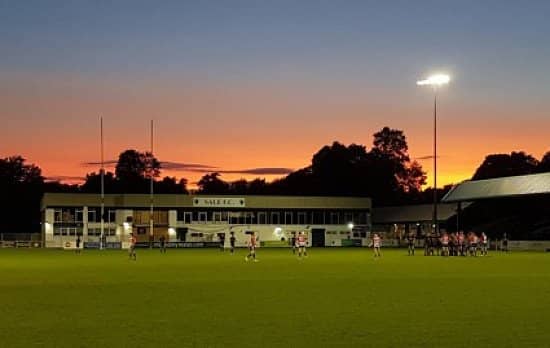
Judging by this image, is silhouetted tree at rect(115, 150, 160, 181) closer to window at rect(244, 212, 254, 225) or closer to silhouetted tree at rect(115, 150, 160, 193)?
silhouetted tree at rect(115, 150, 160, 193)

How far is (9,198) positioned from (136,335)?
5464 inches

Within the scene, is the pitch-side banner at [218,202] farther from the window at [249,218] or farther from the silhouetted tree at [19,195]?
the silhouetted tree at [19,195]

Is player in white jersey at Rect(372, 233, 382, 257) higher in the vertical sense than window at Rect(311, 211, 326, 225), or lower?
lower

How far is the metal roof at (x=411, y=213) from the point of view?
4264 inches

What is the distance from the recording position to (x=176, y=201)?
114000 millimetres

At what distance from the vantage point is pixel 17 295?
83.4 feet

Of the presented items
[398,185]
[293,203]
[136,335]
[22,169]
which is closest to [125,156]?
[22,169]

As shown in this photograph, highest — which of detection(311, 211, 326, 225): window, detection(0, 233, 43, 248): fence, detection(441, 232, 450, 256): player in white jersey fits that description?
detection(311, 211, 326, 225): window

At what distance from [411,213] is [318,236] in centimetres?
1453

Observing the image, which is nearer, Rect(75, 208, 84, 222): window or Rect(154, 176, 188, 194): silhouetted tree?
Rect(75, 208, 84, 222): window

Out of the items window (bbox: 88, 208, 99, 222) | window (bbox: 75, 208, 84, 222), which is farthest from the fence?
window (bbox: 88, 208, 99, 222)

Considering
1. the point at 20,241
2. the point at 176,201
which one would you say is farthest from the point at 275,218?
the point at 20,241

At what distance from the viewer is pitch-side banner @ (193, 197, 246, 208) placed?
115 metres

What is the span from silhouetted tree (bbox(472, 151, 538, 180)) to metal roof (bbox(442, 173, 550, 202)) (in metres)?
53.1
